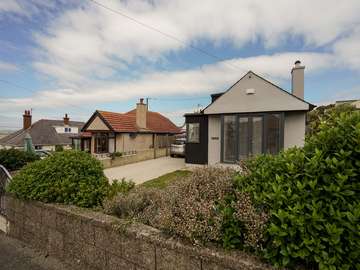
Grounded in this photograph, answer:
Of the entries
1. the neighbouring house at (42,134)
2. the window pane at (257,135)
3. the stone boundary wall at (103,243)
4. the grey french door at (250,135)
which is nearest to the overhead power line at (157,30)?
the grey french door at (250,135)

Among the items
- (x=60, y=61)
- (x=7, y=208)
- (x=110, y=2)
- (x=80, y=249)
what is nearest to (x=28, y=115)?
(x=60, y=61)

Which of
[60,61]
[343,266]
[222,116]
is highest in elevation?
[60,61]

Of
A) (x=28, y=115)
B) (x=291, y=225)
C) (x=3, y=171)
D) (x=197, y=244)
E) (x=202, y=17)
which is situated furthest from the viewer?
(x=28, y=115)

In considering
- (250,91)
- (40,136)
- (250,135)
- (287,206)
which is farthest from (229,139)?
(40,136)

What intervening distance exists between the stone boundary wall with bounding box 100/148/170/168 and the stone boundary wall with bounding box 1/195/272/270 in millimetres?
9437

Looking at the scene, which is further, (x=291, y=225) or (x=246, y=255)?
(x=246, y=255)

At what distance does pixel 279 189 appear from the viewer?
1.66 m

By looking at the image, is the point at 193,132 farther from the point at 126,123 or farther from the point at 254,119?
the point at 126,123

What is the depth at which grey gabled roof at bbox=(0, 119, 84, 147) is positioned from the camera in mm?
26781

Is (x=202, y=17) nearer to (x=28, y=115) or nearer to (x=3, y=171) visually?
(x=3, y=171)

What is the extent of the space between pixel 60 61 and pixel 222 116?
384 inches

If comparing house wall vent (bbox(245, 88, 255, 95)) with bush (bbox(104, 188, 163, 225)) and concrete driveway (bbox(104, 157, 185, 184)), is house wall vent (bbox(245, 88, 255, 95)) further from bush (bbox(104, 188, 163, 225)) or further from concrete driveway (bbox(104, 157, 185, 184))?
bush (bbox(104, 188, 163, 225))

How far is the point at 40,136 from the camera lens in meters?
29.2

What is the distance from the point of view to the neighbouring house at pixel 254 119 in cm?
970
